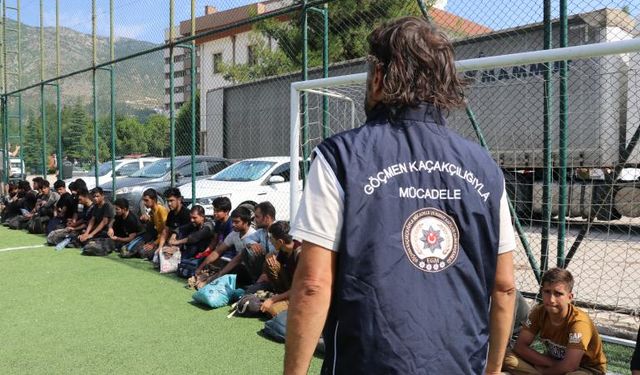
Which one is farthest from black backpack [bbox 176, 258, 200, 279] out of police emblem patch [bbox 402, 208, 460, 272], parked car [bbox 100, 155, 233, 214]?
police emblem patch [bbox 402, 208, 460, 272]

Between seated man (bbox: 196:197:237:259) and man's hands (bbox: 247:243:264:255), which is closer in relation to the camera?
man's hands (bbox: 247:243:264:255)

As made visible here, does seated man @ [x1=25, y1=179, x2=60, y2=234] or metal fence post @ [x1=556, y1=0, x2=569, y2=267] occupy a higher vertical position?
metal fence post @ [x1=556, y1=0, x2=569, y2=267]

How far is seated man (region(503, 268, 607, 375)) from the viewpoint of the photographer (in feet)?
11.0

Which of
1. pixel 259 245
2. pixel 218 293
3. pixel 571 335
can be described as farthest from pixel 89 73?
pixel 571 335

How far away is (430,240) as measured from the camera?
1.36 meters

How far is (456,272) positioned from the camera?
1381 mm

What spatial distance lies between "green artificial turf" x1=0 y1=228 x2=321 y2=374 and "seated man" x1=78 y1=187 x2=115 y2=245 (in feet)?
5.66

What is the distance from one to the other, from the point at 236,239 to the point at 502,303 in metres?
5.06

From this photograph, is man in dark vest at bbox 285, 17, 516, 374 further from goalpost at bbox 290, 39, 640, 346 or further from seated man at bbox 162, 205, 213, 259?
seated man at bbox 162, 205, 213, 259

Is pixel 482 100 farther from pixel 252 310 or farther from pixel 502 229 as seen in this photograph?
pixel 502 229

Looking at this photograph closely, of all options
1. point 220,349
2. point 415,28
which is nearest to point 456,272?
point 415,28

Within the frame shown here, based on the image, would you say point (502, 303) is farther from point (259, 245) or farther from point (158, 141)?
point (158, 141)

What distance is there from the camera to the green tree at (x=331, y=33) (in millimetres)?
8773

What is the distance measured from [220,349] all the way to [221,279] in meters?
1.47
